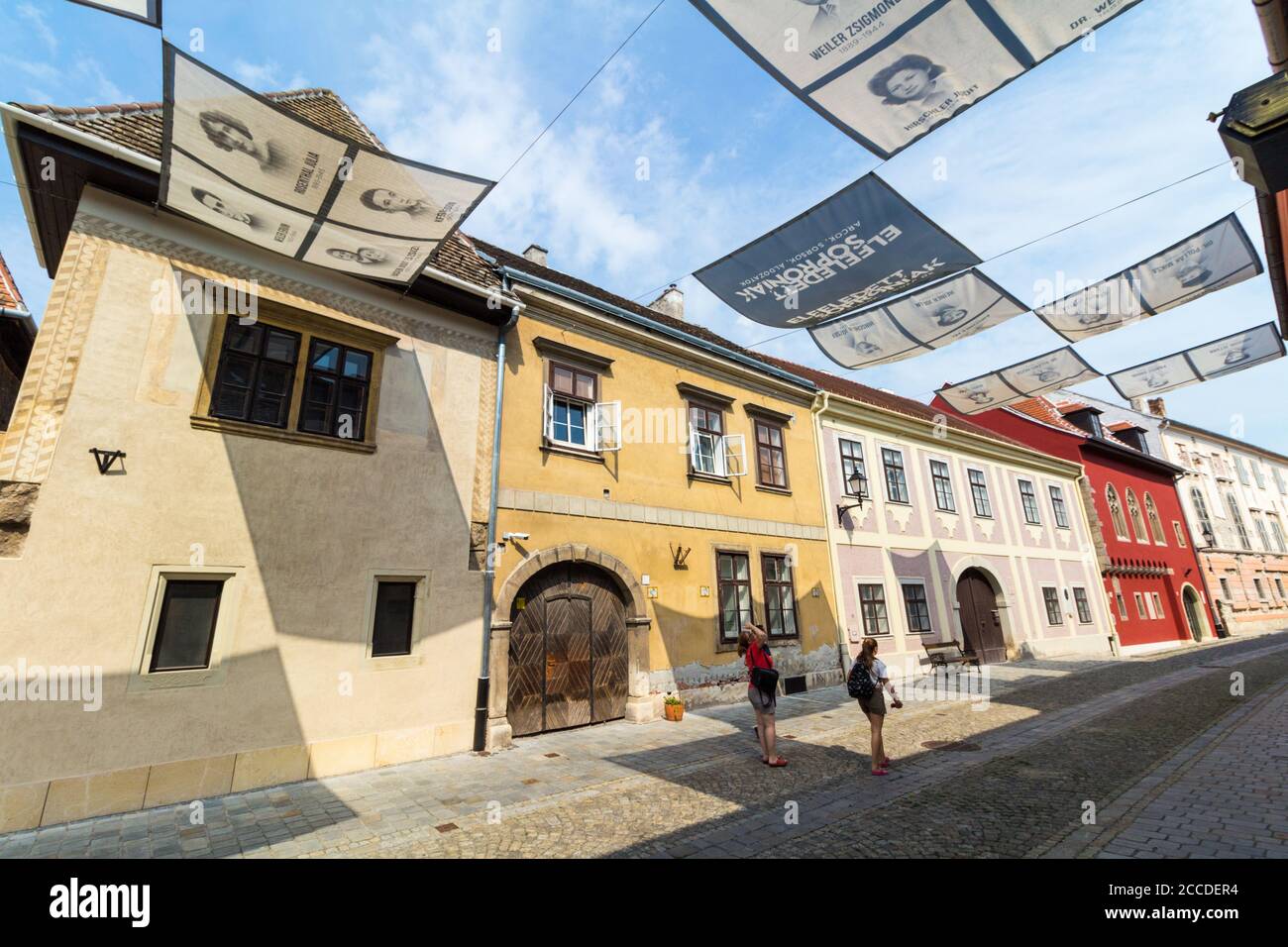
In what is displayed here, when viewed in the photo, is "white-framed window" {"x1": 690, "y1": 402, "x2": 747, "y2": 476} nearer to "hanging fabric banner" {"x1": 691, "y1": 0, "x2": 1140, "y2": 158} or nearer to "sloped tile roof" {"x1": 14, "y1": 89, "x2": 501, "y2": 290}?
"sloped tile roof" {"x1": 14, "y1": 89, "x2": 501, "y2": 290}

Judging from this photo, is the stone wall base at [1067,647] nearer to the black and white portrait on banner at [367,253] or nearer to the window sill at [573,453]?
the window sill at [573,453]

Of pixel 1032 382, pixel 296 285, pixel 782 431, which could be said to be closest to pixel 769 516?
pixel 782 431

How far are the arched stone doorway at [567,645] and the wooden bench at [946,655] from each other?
397 inches

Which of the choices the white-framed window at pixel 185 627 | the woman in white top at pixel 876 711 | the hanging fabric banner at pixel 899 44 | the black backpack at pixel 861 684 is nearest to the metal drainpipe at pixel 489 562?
the white-framed window at pixel 185 627

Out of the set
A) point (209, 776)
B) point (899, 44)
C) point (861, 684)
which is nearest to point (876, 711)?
point (861, 684)

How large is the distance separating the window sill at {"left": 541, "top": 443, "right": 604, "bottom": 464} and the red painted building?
70.2ft

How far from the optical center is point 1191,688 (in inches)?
472

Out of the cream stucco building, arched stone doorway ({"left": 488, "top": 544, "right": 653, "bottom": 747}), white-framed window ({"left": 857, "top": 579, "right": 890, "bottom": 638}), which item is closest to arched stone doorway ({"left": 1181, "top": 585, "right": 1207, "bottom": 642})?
white-framed window ({"left": 857, "top": 579, "right": 890, "bottom": 638})

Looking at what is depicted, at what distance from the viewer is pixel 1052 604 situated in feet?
66.3

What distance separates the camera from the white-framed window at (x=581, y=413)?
10.4 metres

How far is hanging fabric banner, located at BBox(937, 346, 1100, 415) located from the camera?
32.6 feet

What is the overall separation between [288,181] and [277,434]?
10.6 feet

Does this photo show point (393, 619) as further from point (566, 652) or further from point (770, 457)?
point (770, 457)
